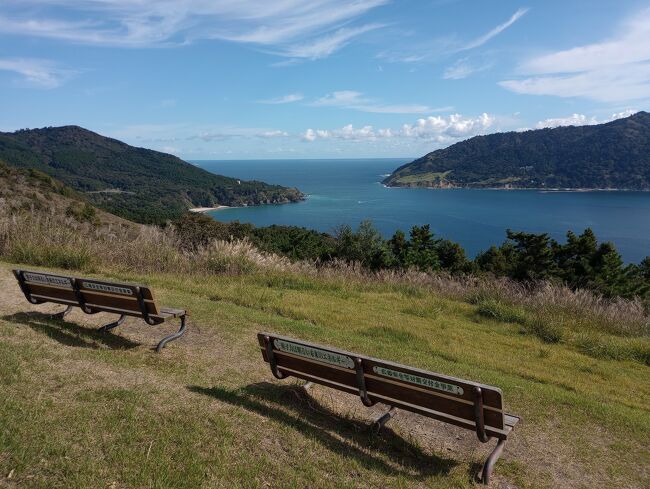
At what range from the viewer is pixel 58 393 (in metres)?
3.59

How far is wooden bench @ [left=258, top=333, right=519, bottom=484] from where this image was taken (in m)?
3.08

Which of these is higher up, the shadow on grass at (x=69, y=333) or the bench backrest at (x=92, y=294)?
the bench backrest at (x=92, y=294)

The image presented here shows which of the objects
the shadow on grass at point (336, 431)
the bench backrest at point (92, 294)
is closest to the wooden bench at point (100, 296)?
the bench backrest at point (92, 294)

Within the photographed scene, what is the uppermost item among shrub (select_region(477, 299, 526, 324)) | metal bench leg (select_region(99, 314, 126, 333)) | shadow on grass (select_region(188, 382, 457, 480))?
metal bench leg (select_region(99, 314, 126, 333))

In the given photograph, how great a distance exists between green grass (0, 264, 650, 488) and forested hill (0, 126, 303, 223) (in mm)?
98228

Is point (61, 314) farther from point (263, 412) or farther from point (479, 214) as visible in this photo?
point (479, 214)

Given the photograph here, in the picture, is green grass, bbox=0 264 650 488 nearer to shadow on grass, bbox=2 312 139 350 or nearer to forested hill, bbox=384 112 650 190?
shadow on grass, bbox=2 312 139 350

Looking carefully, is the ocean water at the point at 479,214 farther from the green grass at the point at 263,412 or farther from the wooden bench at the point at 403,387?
the wooden bench at the point at 403,387

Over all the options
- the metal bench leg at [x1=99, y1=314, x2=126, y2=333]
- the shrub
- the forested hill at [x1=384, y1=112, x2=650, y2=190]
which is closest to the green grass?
the metal bench leg at [x1=99, y1=314, x2=126, y2=333]

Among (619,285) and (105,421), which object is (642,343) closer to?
(105,421)

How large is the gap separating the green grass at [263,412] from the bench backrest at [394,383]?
0.36 m

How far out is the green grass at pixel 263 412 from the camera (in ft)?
9.43

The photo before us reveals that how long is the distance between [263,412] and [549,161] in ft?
545

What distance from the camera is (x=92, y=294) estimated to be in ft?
17.2
